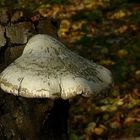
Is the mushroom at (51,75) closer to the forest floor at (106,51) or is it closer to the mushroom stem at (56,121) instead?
the mushroom stem at (56,121)

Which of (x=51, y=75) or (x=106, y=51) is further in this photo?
(x=106, y=51)

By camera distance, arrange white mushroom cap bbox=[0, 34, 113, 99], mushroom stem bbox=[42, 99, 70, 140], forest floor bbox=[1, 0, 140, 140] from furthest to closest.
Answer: forest floor bbox=[1, 0, 140, 140] → mushroom stem bbox=[42, 99, 70, 140] → white mushroom cap bbox=[0, 34, 113, 99]

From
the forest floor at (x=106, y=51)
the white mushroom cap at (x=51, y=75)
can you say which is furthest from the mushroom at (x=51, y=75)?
the forest floor at (x=106, y=51)

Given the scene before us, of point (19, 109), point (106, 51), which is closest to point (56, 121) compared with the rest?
point (19, 109)

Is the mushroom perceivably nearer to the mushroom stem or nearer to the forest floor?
the mushroom stem

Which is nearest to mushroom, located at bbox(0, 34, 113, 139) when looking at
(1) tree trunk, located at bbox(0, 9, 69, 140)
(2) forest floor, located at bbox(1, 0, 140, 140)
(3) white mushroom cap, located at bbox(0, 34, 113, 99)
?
(3) white mushroom cap, located at bbox(0, 34, 113, 99)

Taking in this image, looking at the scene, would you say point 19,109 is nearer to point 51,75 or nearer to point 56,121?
point 56,121
